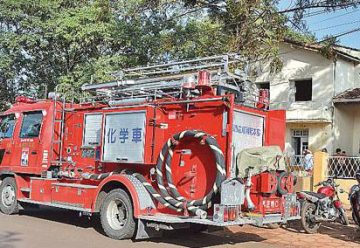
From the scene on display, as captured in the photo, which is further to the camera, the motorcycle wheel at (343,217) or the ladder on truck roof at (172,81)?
the motorcycle wheel at (343,217)

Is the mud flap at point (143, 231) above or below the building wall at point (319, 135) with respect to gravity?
below

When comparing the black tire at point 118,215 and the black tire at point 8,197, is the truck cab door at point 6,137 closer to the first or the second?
the black tire at point 8,197

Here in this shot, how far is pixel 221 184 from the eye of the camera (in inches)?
328

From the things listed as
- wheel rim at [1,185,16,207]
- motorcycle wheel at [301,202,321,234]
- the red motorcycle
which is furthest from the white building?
wheel rim at [1,185,16,207]

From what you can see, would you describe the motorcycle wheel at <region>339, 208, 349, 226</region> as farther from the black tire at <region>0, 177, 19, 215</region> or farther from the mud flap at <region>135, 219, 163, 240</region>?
the black tire at <region>0, 177, 19, 215</region>

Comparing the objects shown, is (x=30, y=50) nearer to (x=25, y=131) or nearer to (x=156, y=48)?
(x=156, y=48)

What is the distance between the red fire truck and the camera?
28.4ft

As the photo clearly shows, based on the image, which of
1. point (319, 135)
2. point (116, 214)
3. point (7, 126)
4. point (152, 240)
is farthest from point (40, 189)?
point (319, 135)

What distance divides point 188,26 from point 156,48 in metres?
1.51

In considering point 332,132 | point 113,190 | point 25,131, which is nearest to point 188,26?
point 332,132

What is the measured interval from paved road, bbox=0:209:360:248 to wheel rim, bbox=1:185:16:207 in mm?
435

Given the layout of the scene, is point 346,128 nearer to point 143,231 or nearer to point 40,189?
point 40,189

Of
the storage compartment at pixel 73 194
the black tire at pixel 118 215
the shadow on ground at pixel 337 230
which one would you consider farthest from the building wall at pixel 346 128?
the black tire at pixel 118 215

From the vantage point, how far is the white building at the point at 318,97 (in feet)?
75.5
